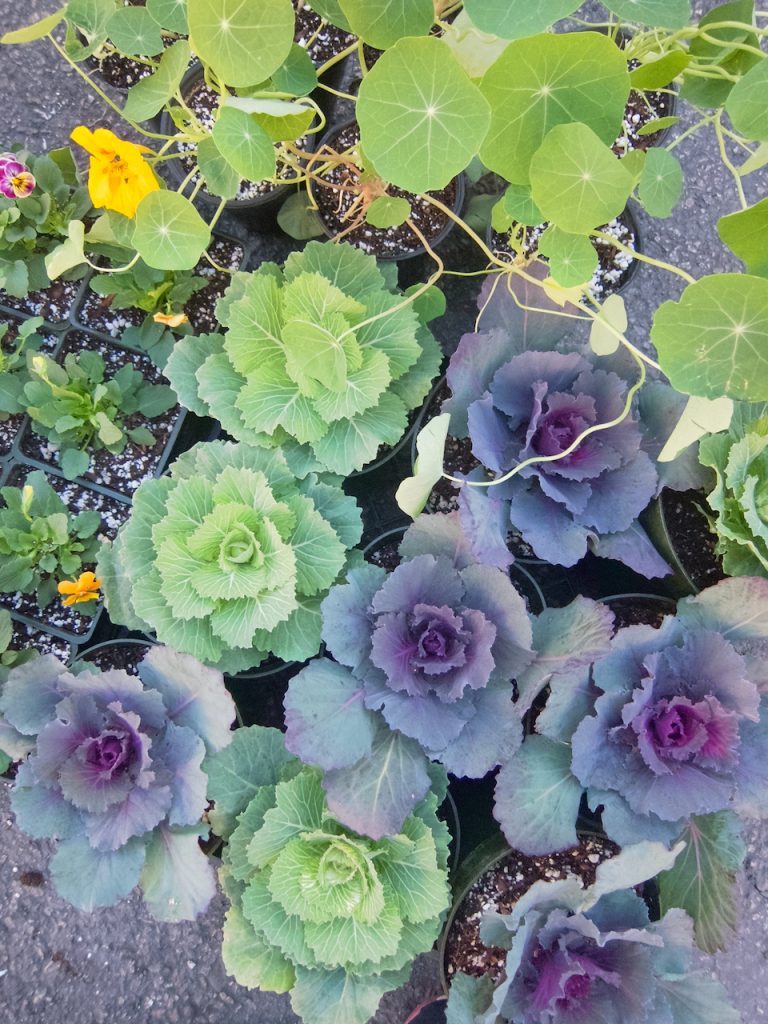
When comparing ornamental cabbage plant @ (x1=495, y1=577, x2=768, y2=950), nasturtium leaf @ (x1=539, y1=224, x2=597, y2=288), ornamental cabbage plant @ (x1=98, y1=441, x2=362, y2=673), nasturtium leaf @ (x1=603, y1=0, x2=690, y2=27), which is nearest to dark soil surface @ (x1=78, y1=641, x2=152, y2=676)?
ornamental cabbage plant @ (x1=98, y1=441, x2=362, y2=673)

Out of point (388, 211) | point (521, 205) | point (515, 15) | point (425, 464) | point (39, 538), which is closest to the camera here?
point (515, 15)

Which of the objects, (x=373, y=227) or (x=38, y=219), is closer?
(x=38, y=219)

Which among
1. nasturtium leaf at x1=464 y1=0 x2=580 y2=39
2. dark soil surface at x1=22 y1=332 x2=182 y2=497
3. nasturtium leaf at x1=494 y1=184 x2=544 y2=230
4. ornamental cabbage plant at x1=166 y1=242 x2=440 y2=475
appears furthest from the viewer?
dark soil surface at x1=22 y1=332 x2=182 y2=497

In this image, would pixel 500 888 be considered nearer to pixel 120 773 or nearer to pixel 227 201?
pixel 120 773

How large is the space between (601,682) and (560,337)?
489 mm

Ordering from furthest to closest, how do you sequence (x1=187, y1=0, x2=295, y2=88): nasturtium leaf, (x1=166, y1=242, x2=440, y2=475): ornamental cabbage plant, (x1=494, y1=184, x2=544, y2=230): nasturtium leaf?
(x1=166, y1=242, x2=440, y2=475): ornamental cabbage plant, (x1=494, y1=184, x2=544, y2=230): nasturtium leaf, (x1=187, y1=0, x2=295, y2=88): nasturtium leaf

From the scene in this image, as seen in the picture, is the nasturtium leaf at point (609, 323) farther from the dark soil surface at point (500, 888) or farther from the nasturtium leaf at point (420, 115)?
the dark soil surface at point (500, 888)

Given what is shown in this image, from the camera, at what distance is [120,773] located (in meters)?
1.04

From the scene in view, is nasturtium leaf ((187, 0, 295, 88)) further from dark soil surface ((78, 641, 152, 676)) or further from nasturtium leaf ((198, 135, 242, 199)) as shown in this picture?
dark soil surface ((78, 641, 152, 676))

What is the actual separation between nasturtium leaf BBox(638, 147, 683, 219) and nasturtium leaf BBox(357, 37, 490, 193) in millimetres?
252

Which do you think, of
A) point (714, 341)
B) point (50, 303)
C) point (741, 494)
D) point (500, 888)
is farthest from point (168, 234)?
point (500, 888)

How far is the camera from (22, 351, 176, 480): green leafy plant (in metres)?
1.21

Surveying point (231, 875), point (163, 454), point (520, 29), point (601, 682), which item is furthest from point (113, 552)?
point (520, 29)

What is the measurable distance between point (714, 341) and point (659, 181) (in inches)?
9.5
